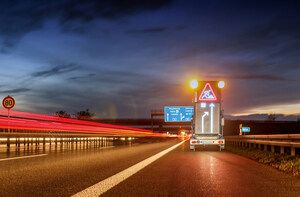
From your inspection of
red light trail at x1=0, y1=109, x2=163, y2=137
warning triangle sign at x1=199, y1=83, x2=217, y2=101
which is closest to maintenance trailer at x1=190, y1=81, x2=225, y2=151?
warning triangle sign at x1=199, y1=83, x2=217, y2=101

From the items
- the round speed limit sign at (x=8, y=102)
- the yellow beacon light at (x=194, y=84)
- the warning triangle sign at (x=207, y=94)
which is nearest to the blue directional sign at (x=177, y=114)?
the warning triangle sign at (x=207, y=94)

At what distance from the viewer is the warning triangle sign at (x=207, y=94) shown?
62.6 ft

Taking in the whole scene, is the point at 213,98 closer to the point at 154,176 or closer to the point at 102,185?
the point at 154,176

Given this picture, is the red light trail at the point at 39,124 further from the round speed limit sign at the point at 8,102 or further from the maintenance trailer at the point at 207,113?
the maintenance trailer at the point at 207,113

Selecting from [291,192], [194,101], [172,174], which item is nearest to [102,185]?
[172,174]

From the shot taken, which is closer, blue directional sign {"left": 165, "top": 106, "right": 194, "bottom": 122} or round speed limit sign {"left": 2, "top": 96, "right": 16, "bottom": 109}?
round speed limit sign {"left": 2, "top": 96, "right": 16, "bottom": 109}

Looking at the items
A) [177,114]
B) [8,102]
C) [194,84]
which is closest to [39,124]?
[8,102]

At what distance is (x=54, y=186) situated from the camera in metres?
5.76

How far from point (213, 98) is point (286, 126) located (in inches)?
2569

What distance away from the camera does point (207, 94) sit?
1916 cm

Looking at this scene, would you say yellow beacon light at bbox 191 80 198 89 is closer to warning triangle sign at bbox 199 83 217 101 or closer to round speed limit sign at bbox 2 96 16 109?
warning triangle sign at bbox 199 83 217 101

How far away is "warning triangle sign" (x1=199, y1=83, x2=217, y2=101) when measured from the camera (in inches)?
751

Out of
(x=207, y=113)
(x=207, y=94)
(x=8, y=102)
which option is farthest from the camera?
(x=8, y=102)

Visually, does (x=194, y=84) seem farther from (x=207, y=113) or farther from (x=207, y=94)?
(x=207, y=113)
